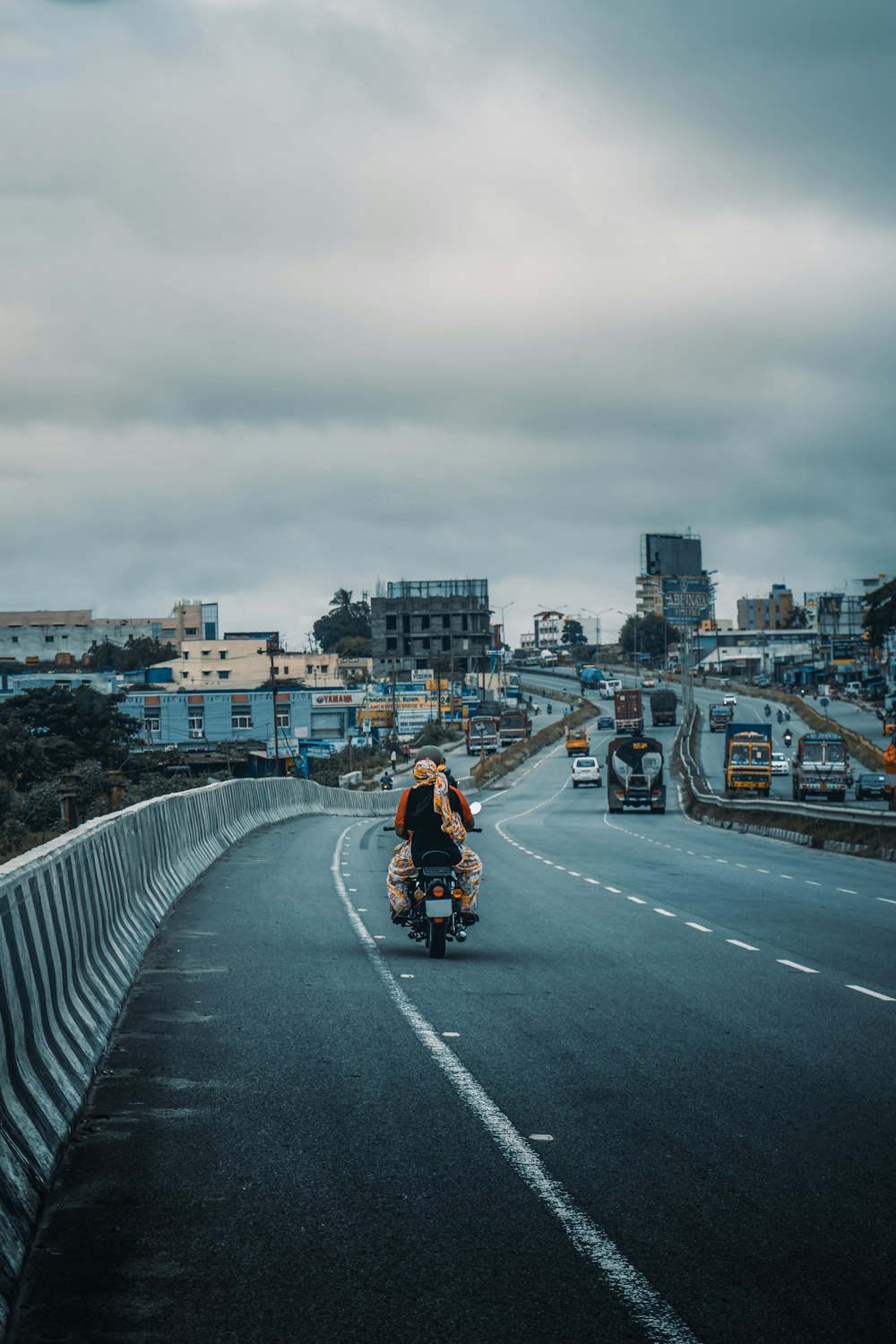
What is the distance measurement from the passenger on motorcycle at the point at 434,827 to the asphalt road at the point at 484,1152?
793 mm

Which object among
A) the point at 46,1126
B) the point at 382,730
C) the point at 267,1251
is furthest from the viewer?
the point at 382,730

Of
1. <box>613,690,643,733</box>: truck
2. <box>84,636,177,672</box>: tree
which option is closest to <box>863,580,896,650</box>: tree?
<box>613,690,643,733</box>: truck

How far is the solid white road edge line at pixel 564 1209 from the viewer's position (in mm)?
5194

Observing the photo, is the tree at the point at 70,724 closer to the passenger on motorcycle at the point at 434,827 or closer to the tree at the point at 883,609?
the tree at the point at 883,609

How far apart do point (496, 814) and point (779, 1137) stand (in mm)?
59217

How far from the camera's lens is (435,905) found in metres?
14.5

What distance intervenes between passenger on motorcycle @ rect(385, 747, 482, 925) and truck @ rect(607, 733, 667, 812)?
47.8 metres

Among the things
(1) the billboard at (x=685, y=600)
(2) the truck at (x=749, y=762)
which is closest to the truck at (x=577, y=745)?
(1) the billboard at (x=685, y=600)

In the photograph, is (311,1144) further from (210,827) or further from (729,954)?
(210,827)

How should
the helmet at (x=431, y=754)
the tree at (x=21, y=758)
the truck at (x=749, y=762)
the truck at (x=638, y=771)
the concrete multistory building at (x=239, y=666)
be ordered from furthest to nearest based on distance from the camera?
1. the concrete multistory building at (x=239, y=666)
2. the truck at (x=749, y=762)
3. the tree at (x=21, y=758)
4. the truck at (x=638, y=771)
5. the helmet at (x=431, y=754)

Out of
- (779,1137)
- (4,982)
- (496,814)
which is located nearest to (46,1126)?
(4,982)

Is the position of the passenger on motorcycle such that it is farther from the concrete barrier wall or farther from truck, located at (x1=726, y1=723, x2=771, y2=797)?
truck, located at (x1=726, y1=723, x2=771, y2=797)

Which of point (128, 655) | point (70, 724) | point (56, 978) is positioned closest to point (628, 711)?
point (70, 724)

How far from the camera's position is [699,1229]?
20.2 ft
